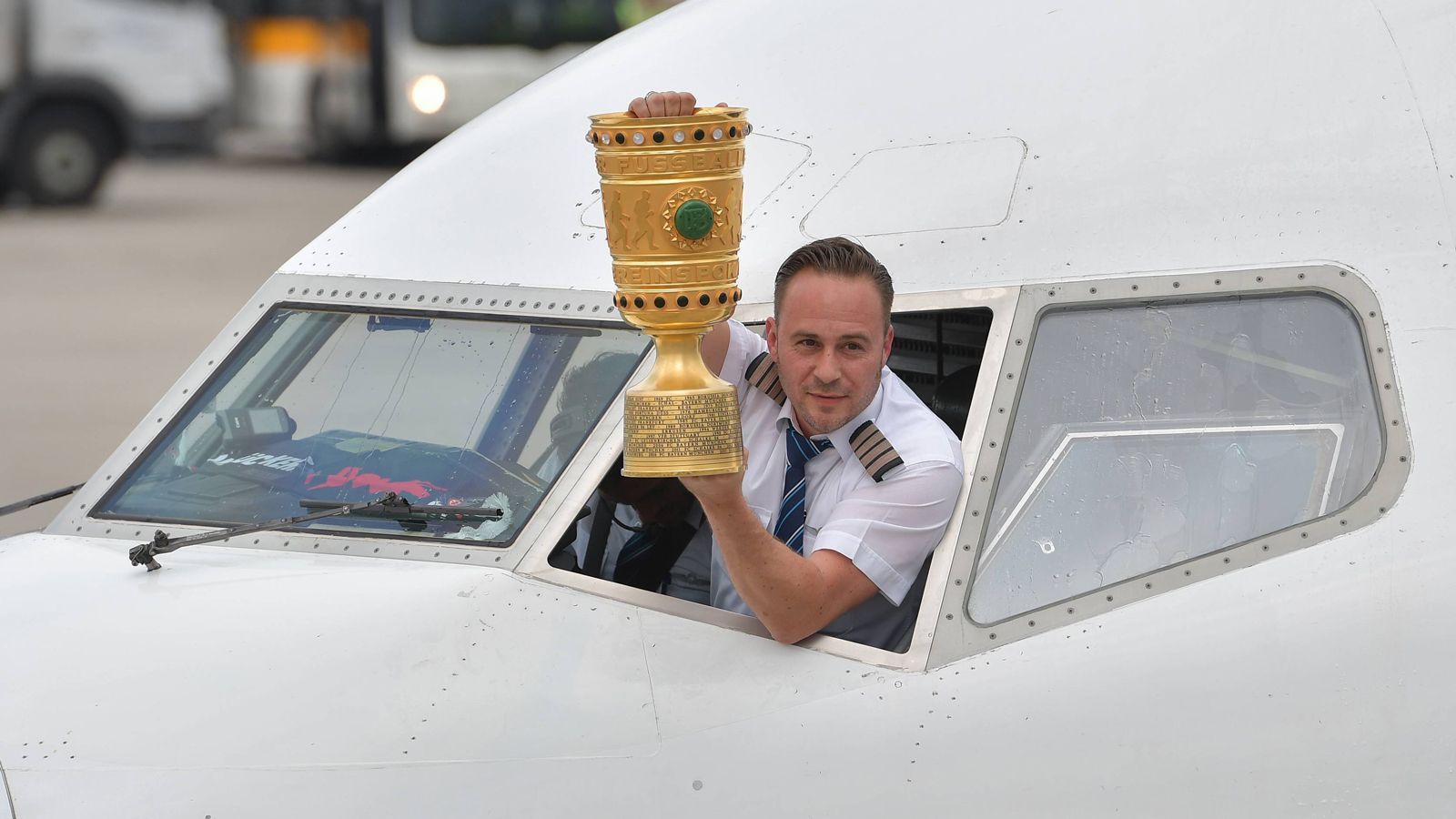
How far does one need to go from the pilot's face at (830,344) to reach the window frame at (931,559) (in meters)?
0.20

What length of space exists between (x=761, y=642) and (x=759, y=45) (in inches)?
64.9

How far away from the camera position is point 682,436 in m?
3.08

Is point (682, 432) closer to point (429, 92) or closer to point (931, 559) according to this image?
point (931, 559)

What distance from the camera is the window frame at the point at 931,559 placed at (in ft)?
11.2

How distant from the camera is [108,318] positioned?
643 inches

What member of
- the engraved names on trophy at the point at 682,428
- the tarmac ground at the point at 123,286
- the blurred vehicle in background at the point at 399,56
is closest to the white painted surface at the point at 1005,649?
the engraved names on trophy at the point at 682,428

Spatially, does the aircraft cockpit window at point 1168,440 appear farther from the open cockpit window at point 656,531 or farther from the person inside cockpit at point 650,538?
the person inside cockpit at point 650,538

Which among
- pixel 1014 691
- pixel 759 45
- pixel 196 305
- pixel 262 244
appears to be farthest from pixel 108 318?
pixel 1014 691

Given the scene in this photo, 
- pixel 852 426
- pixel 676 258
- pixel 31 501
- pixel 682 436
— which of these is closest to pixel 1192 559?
pixel 852 426

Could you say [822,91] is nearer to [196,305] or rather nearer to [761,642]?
[761,642]

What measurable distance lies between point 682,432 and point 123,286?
16.3m

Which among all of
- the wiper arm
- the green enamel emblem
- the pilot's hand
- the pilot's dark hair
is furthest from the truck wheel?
the green enamel emblem

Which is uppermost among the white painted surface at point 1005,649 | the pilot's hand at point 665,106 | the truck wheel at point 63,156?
the truck wheel at point 63,156

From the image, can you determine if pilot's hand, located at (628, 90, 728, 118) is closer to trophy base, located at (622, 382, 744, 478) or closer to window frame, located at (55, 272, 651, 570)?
trophy base, located at (622, 382, 744, 478)
